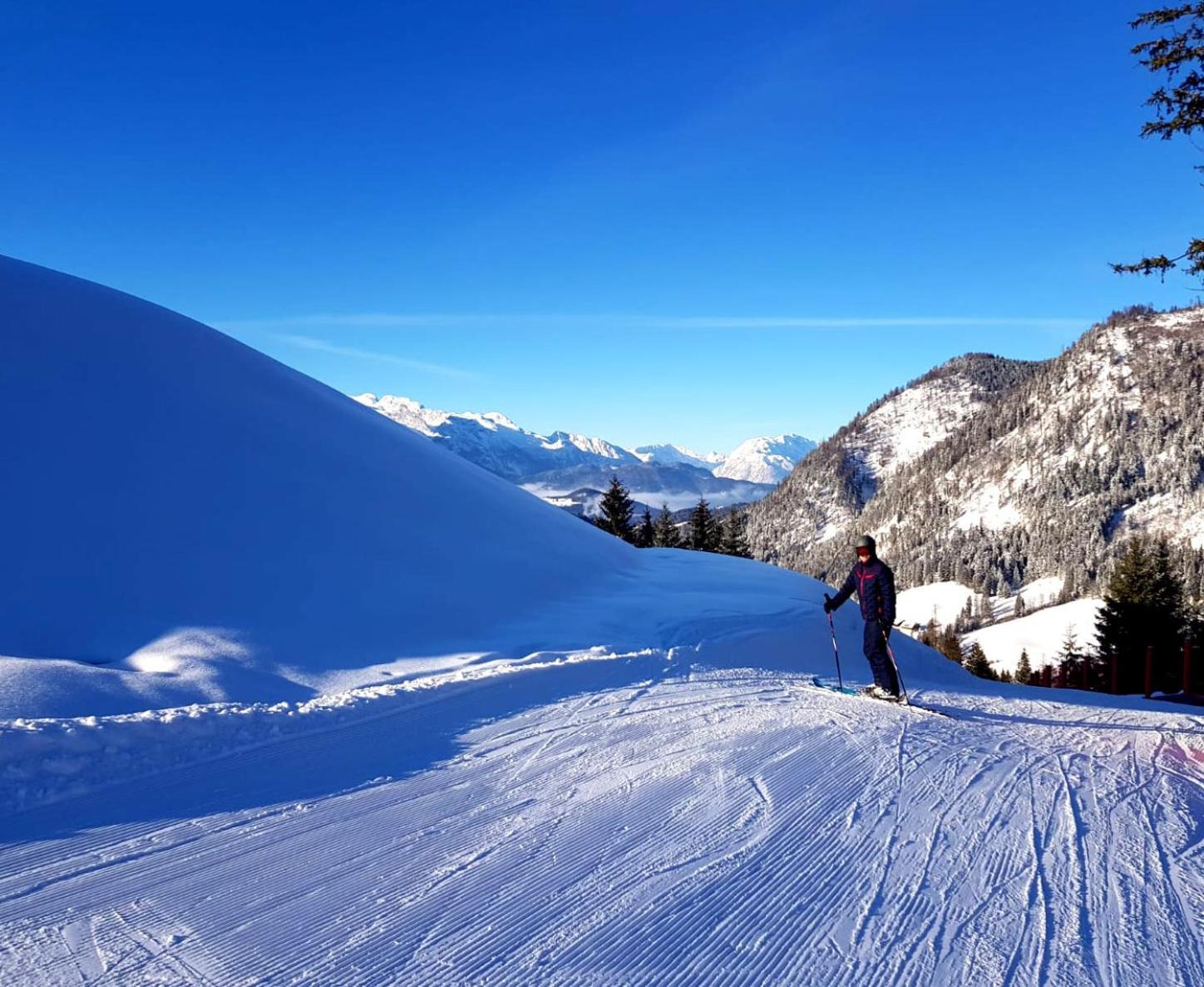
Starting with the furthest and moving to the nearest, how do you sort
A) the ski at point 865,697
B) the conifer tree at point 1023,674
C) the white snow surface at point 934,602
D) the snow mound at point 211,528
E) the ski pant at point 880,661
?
the white snow surface at point 934,602
the conifer tree at point 1023,674
the ski pant at point 880,661
the ski at point 865,697
the snow mound at point 211,528

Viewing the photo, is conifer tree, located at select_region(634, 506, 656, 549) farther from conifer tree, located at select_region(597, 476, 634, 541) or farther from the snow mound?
the snow mound

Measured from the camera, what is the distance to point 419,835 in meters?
4.38

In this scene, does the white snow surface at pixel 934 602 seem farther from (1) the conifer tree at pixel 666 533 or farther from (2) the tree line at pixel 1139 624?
(2) the tree line at pixel 1139 624

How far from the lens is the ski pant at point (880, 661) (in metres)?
8.59

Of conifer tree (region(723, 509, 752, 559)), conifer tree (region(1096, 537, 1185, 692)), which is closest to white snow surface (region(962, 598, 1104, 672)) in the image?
conifer tree (region(1096, 537, 1185, 692))

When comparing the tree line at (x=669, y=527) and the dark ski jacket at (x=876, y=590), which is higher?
the tree line at (x=669, y=527)

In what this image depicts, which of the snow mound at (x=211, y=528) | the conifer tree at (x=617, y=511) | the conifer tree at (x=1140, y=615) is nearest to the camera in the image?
the snow mound at (x=211, y=528)

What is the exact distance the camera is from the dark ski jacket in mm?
Answer: 8711

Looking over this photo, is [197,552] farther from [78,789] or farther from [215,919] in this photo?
[215,919]

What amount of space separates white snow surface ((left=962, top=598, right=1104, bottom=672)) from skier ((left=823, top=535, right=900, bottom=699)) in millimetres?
98029

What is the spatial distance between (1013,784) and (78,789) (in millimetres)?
6836

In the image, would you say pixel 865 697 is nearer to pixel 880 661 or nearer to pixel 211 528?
pixel 880 661

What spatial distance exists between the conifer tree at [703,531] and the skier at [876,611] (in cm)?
3565

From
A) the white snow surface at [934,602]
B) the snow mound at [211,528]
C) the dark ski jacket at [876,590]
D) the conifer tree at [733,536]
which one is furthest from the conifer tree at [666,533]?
the white snow surface at [934,602]
